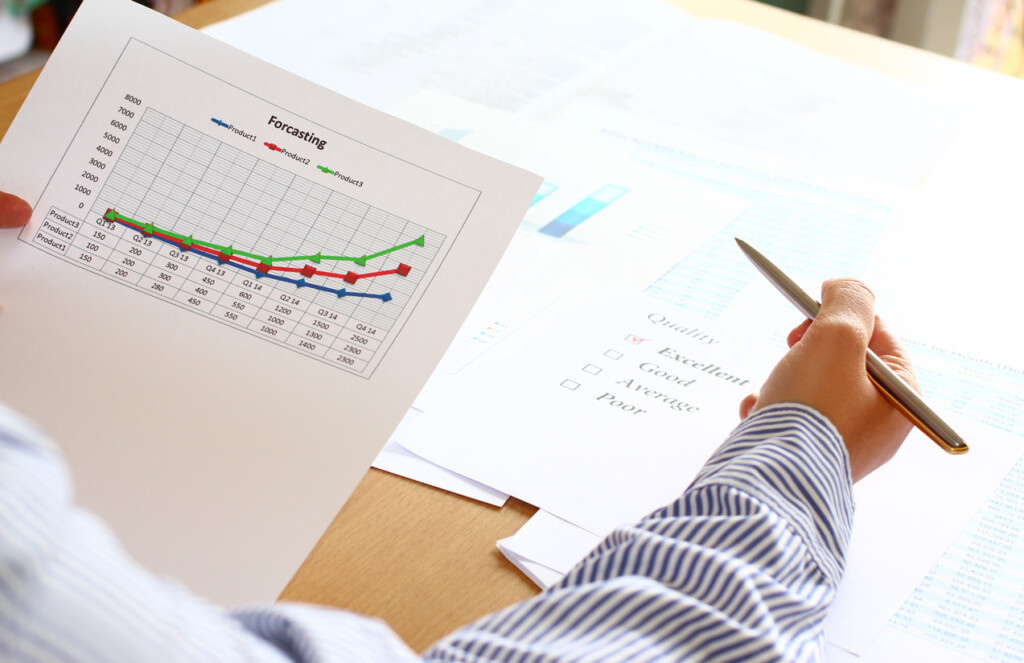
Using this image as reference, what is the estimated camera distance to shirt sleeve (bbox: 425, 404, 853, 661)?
376mm

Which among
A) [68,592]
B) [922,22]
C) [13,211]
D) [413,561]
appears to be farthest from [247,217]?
[922,22]

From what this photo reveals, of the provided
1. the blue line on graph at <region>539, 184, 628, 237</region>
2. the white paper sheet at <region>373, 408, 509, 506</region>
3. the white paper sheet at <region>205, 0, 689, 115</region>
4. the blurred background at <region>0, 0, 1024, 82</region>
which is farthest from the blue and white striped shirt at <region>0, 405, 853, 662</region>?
the blurred background at <region>0, 0, 1024, 82</region>

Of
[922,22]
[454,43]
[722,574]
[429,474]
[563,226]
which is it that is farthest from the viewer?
[922,22]

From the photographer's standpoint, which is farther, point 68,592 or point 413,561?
point 413,561

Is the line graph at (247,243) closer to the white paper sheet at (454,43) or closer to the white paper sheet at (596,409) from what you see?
the white paper sheet at (596,409)

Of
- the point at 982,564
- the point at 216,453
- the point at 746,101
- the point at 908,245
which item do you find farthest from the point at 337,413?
the point at 746,101

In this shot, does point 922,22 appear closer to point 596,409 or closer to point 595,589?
point 596,409

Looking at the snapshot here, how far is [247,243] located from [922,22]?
2.02 meters

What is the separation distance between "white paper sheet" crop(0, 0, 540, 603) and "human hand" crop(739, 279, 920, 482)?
0.61 feet

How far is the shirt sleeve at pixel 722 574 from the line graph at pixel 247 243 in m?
0.20

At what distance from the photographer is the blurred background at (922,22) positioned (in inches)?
81.4

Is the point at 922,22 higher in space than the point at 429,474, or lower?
higher

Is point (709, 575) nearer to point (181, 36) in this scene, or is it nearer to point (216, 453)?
point (216, 453)

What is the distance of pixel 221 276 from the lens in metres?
0.57
